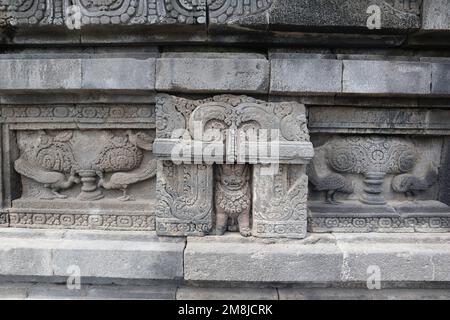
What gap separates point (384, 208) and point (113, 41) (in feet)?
8.38

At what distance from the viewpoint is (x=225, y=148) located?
7.47ft

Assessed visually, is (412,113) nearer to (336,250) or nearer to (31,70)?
(336,250)

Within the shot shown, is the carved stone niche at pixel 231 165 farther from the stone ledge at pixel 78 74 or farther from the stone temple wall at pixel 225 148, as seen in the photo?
the stone ledge at pixel 78 74

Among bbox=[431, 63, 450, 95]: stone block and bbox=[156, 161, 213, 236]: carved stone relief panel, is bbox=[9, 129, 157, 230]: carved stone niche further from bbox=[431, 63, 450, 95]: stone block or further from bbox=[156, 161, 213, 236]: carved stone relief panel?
bbox=[431, 63, 450, 95]: stone block

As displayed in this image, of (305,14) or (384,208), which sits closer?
(305,14)

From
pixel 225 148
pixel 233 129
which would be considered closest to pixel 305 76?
pixel 233 129

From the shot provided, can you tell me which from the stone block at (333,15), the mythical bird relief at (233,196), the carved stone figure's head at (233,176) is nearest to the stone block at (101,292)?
the mythical bird relief at (233,196)

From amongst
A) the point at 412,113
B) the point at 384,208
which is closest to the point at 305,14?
the point at 412,113

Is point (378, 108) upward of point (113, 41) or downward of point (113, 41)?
downward

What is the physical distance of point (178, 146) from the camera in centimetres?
225

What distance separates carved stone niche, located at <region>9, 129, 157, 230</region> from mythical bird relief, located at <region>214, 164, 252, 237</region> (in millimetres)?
569

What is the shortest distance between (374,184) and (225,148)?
130 centimetres

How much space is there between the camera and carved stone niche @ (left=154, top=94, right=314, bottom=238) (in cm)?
226

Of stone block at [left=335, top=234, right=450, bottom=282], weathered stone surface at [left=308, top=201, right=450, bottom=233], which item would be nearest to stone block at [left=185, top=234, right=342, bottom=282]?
stone block at [left=335, top=234, right=450, bottom=282]
